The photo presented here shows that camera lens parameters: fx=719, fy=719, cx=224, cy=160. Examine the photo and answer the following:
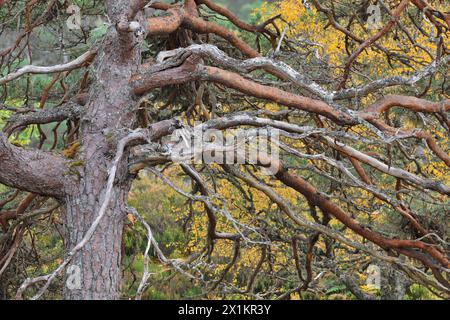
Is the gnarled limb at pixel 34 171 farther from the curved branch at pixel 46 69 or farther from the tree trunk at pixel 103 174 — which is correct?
the curved branch at pixel 46 69

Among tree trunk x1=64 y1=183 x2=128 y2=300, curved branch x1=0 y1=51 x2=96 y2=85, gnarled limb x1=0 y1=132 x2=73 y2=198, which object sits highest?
curved branch x1=0 y1=51 x2=96 y2=85

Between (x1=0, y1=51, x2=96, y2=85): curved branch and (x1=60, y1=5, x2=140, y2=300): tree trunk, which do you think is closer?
(x1=60, y1=5, x2=140, y2=300): tree trunk

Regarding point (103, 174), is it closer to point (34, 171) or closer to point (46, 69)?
point (34, 171)

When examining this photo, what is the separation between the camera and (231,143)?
461cm

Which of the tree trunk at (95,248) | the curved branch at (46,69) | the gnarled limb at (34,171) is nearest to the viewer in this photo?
the gnarled limb at (34,171)

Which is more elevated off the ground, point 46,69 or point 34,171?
point 46,69

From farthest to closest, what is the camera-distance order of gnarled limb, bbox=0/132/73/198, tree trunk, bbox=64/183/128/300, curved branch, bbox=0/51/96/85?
curved branch, bbox=0/51/96/85
tree trunk, bbox=64/183/128/300
gnarled limb, bbox=0/132/73/198

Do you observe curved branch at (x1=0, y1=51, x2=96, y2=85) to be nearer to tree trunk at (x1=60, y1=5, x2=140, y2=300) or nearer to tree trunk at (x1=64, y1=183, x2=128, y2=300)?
tree trunk at (x1=60, y1=5, x2=140, y2=300)

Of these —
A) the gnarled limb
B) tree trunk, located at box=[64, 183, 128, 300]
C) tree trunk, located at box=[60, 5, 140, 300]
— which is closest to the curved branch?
tree trunk, located at box=[60, 5, 140, 300]

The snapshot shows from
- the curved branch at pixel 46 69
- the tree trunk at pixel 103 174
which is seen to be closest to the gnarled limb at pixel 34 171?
the tree trunk at pixel 103 174

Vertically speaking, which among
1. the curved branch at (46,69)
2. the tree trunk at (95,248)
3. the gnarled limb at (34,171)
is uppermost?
the curved branch at (46,69)

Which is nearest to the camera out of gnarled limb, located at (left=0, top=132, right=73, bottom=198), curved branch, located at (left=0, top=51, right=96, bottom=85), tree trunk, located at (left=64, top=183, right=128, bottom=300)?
gnarled limb, located at (left=0, top=132, right=73, bottom=198)

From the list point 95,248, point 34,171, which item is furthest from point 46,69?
point 95,248
